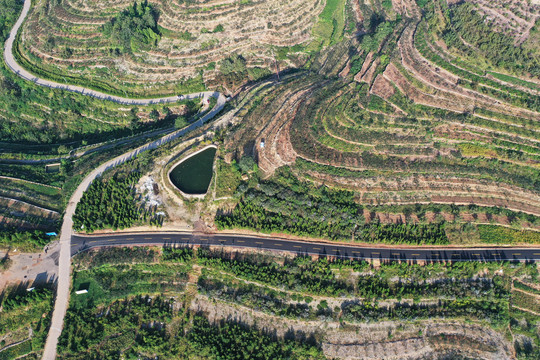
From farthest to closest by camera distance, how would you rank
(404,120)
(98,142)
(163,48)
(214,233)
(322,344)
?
(163,48) → (98,142) → (404,120) → (214,233) → (322,344)

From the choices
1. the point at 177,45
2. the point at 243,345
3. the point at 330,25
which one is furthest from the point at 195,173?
the point at 330,25

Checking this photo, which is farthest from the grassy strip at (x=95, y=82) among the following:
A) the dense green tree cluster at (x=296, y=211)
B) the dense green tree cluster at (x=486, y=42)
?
the dense green tree cluster at (x=486, y=42)

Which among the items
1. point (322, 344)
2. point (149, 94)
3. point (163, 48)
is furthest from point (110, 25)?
point (322, 344)

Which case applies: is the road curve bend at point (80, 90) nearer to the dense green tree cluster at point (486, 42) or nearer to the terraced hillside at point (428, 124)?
the terraced hillside at point (428, 124)

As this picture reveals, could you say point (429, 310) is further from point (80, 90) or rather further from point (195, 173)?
point (80, 90)

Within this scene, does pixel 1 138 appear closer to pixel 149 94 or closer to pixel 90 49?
pixel 90 49

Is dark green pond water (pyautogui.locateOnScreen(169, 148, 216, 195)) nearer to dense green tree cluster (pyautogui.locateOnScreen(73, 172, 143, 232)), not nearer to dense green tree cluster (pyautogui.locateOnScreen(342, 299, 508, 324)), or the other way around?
dense green tree cluster (pyautogui.locateOnScreen(73, 172, 143, 232))
